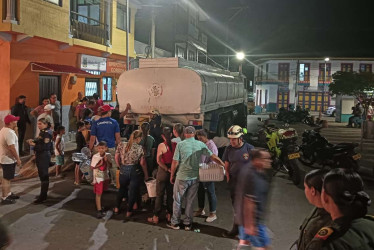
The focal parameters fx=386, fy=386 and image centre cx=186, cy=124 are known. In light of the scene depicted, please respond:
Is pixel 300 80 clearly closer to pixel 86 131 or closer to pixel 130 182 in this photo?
pixel 86 131

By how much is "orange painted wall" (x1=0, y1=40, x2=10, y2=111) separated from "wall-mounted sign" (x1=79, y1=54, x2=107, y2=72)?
499 centimetres

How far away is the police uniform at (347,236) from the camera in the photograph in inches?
87.0

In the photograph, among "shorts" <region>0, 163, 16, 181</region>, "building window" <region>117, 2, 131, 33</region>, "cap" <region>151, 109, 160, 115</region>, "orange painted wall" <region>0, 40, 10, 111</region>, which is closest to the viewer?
"shorts" <region>0, 163, 16, 181</region>

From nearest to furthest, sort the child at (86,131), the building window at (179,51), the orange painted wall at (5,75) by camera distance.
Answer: the child at (86,131) → the orange painted wall at (5,75) → the building window at (179,51)

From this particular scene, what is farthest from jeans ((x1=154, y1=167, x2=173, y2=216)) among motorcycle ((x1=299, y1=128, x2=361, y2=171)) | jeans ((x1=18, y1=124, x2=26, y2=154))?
jeans ((x1=18, y1=124, x2=26, y2=154))

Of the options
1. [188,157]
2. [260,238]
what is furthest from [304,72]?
[260,238]

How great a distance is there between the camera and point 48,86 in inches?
609

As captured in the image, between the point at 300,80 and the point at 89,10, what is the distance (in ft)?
133

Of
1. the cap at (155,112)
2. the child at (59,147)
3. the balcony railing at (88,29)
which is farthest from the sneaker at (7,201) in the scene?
the balcony railing at (88,29)

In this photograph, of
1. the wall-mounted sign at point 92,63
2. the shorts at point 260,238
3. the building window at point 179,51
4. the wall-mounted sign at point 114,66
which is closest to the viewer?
the shorts at point 260,238

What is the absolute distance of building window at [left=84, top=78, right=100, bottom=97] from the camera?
19073 mm

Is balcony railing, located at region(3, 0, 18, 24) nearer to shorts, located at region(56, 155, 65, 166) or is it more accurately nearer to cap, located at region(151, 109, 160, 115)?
shorts, located at region(56, 155, 65, 166)

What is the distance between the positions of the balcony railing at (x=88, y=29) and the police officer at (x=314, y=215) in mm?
14590

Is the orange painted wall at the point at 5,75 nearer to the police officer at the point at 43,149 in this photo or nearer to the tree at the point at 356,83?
the police officer at the point at 43,149
